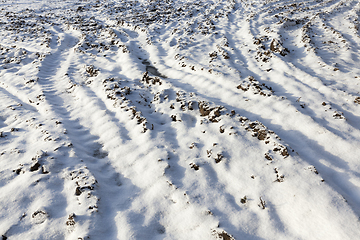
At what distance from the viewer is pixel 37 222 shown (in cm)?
260

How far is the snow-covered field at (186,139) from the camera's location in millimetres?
2637

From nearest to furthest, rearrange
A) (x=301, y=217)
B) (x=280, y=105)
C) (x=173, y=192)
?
(x=301, y=217) < (x=173, y=192) < (x=280, y=105)

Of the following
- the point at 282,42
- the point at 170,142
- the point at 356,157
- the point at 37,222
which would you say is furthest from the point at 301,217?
the point at 282,42

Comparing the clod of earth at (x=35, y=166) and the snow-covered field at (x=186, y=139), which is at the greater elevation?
the clod of earth at (x=35, y=166)

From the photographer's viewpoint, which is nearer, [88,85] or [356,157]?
[356,157]

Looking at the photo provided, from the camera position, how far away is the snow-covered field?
2637mm

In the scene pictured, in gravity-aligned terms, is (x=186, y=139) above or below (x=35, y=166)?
below

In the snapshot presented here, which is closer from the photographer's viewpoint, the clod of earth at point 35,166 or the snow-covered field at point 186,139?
the snow-covered field at point 186,139

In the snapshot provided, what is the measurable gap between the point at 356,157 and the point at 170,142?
11.2ft

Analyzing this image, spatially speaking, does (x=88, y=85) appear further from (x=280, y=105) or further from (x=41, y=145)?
(x=280, y=105)

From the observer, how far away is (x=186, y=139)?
13.2 ft

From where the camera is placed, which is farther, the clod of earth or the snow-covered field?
the clod of earth

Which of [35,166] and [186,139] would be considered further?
[186,139]

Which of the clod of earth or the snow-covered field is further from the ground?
the clod of earth
